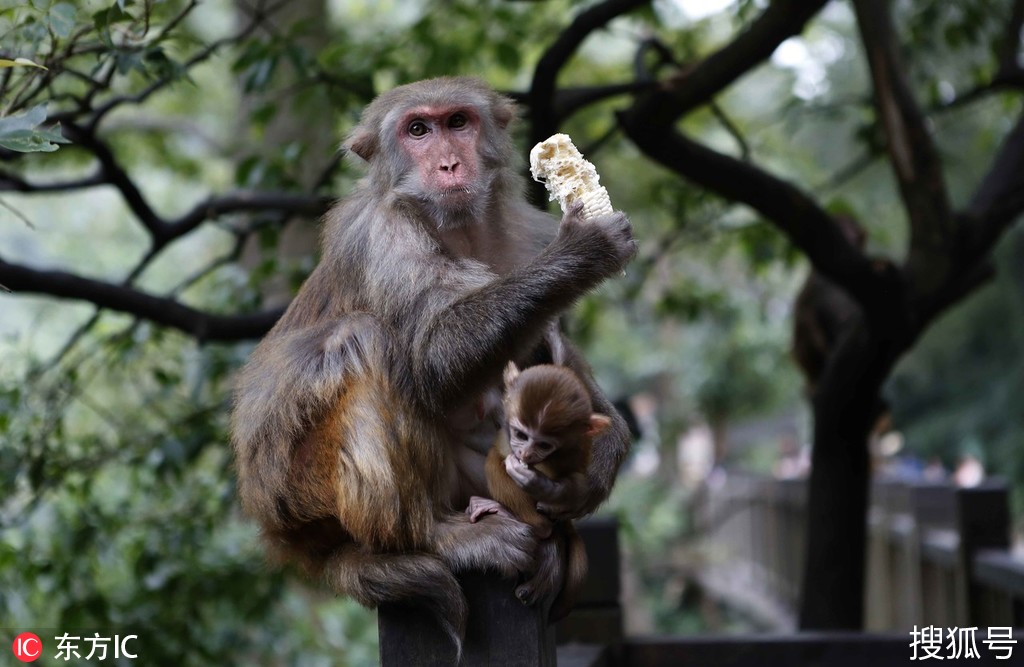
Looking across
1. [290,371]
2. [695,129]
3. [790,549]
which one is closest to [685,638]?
[290,371]

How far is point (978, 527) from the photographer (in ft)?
21.4

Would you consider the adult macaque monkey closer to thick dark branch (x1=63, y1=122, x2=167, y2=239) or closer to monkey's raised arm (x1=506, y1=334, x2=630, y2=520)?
monkey's raised arm (x1=506, y1=334, x2=630, y2=520)

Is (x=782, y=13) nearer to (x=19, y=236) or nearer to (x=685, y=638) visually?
(x=685, y=638)

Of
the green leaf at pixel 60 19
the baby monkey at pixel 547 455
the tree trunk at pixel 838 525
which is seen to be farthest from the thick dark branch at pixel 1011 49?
the green leaf at pixel 60 19

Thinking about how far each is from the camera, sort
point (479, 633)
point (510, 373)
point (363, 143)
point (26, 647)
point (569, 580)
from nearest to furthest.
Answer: point (479, 633) < point (569, 580) < point (510, 373) < point (363, 143) < point (26, 647)

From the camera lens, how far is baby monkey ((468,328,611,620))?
2.77 m

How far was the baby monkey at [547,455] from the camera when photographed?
277cm

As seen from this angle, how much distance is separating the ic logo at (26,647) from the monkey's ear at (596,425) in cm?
259

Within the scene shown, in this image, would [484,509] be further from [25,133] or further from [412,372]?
[25,133]

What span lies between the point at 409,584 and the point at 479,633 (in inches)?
8.2

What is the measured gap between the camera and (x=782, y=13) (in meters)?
4.23

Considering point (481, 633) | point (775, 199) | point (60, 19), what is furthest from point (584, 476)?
point (775, 199)

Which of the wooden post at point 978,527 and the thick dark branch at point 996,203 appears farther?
the wooden post at point 978,527

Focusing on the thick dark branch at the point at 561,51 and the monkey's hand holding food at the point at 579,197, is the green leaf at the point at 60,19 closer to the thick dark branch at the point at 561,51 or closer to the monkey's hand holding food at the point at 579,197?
the monkey's hand holding food at the point at 579,197
